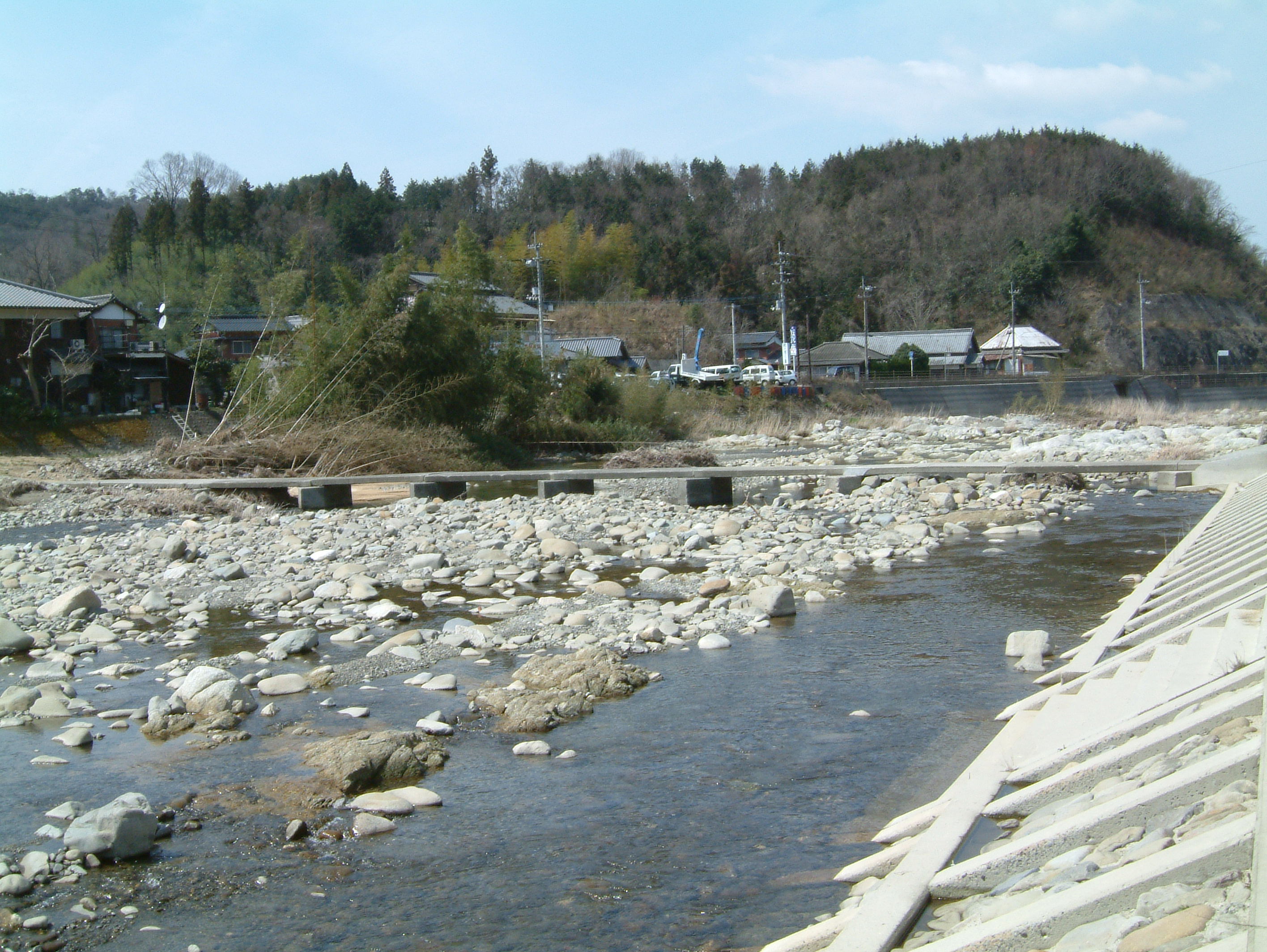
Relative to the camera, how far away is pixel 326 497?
1681cm

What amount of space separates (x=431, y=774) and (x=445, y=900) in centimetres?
129

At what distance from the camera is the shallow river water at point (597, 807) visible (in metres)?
3.60

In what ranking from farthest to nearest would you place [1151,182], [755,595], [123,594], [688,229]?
[1151,182], [688,229], [123,594], [755,595]

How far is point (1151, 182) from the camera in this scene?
291 feet

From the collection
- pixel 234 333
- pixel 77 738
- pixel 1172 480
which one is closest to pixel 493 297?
pixel 234 333

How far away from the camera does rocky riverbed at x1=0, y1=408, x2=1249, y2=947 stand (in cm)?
524

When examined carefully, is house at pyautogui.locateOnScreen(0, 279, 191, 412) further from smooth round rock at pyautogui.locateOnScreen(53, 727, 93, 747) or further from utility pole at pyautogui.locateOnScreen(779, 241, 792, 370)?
utility pole at pyautogui.locateOnScreen(779, 241, 792, 370)

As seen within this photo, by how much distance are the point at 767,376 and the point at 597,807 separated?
43.7 metres

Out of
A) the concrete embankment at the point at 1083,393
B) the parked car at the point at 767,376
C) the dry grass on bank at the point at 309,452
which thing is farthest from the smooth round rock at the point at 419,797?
the concrete embankment at the point at 1083,393

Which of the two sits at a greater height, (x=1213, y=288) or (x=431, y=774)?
(x=1213, y=288)

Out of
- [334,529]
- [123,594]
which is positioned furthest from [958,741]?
[334,529]

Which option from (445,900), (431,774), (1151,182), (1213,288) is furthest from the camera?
(1151,182)

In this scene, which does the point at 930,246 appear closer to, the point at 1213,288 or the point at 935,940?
the point at 1213,288

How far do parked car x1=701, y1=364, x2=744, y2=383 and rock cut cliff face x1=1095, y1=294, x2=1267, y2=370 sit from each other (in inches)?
1323
